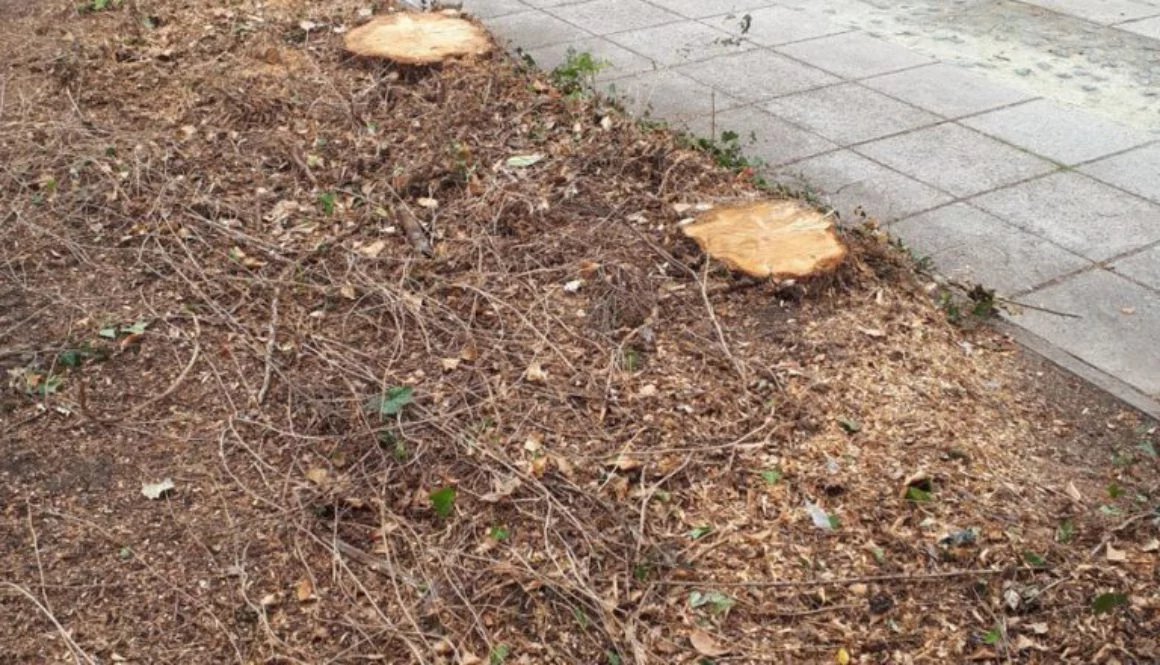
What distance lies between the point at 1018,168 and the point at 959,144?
0.35 metres

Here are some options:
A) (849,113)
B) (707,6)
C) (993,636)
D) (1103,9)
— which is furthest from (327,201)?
(1103,9)

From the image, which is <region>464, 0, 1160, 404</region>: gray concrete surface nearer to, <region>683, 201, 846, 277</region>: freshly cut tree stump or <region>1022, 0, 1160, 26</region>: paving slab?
<region>1022, 0, 1160, 26</region>: paving slab

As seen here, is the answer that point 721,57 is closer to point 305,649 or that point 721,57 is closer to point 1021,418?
point 1021,418

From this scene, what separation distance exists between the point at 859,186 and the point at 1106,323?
4.31 ft

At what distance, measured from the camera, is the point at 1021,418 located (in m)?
3.74

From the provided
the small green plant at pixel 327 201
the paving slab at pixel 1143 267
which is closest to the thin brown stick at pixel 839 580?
the paving slab at pixel 1143 267

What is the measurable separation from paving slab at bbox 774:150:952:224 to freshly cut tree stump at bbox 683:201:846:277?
50 cm

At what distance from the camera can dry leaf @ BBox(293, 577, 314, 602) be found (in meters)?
3.05

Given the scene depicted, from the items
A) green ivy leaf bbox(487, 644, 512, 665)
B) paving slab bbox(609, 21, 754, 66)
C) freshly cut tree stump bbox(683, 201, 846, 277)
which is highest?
freshly cut tree stump bbox(683, 201, 846, 277)

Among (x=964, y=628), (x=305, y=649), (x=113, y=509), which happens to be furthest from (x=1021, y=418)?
(x=113, y=509)

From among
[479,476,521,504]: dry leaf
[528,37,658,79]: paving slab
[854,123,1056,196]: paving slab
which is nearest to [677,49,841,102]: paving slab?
[528,37,658,79]: paving slab

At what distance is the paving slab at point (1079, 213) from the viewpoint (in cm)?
478

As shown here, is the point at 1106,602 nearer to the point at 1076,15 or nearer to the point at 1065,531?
the point at 1065,531

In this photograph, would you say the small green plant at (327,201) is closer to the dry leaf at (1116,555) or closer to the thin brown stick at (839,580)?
the thin brown stick at (839,580)
